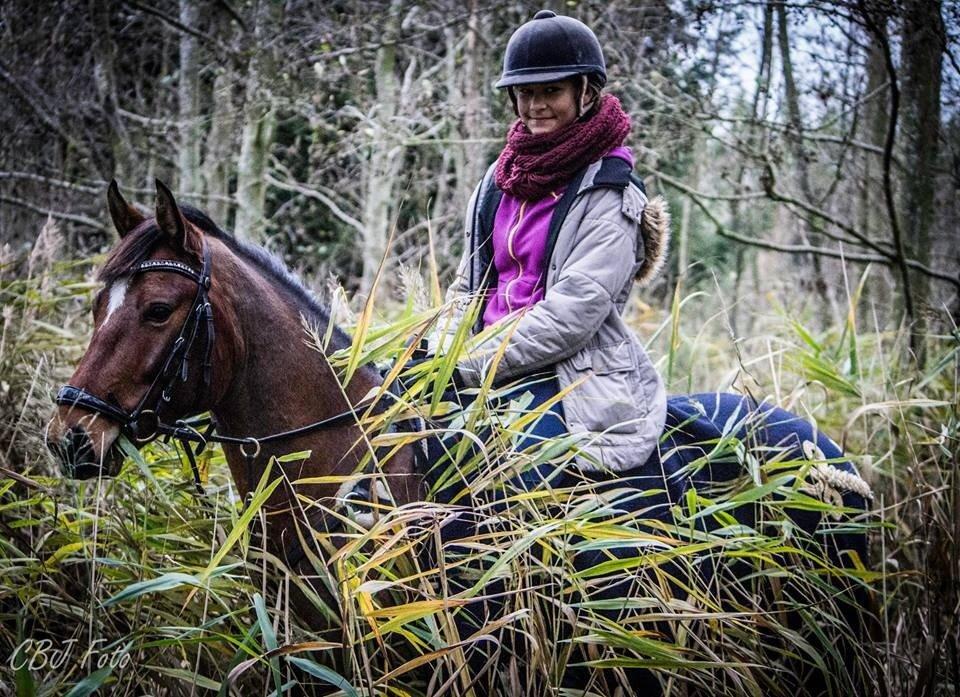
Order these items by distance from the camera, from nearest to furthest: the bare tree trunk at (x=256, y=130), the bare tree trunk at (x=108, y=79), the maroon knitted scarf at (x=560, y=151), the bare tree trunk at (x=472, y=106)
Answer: the maroon knitted scarf at (x=560, y=151) → the bare tree trunk at (x=256, y=130) → the bare tree trunk at (x=472, y=106) → the bare tree trunk at (x=108, y=79)

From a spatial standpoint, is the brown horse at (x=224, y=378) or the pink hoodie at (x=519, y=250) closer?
the brown horse at (x=224, y=378)

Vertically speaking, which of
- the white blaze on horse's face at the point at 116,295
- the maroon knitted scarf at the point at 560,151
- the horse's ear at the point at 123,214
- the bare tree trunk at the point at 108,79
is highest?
the bare tree trunk at the point at 108,79

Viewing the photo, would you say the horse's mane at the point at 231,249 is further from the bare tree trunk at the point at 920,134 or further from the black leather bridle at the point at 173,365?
the bare tree trunk at the point at 920,134

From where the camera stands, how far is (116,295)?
233 centimetres

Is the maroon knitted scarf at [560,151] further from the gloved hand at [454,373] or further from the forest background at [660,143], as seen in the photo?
the forest background at [660,143]

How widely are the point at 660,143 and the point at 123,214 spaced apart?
15.8ft

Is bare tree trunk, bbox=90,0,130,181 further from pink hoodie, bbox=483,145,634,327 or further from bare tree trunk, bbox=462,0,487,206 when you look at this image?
pink hoodie, bbox=483,145,634,327

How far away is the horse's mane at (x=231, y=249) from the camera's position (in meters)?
2.35

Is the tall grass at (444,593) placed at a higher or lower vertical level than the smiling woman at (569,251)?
lower

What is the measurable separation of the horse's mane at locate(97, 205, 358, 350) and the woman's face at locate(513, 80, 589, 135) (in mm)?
1097

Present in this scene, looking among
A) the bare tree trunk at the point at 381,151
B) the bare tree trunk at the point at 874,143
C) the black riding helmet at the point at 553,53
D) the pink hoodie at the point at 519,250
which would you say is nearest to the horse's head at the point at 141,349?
the pink hoodie at the point at 519,250

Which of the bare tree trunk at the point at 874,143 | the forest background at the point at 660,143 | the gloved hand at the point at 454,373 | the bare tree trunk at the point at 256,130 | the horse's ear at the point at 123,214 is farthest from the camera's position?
the bare tree trunk at the point at 256,130

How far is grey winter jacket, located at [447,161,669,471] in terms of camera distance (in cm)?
272

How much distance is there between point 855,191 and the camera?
23.7ft
